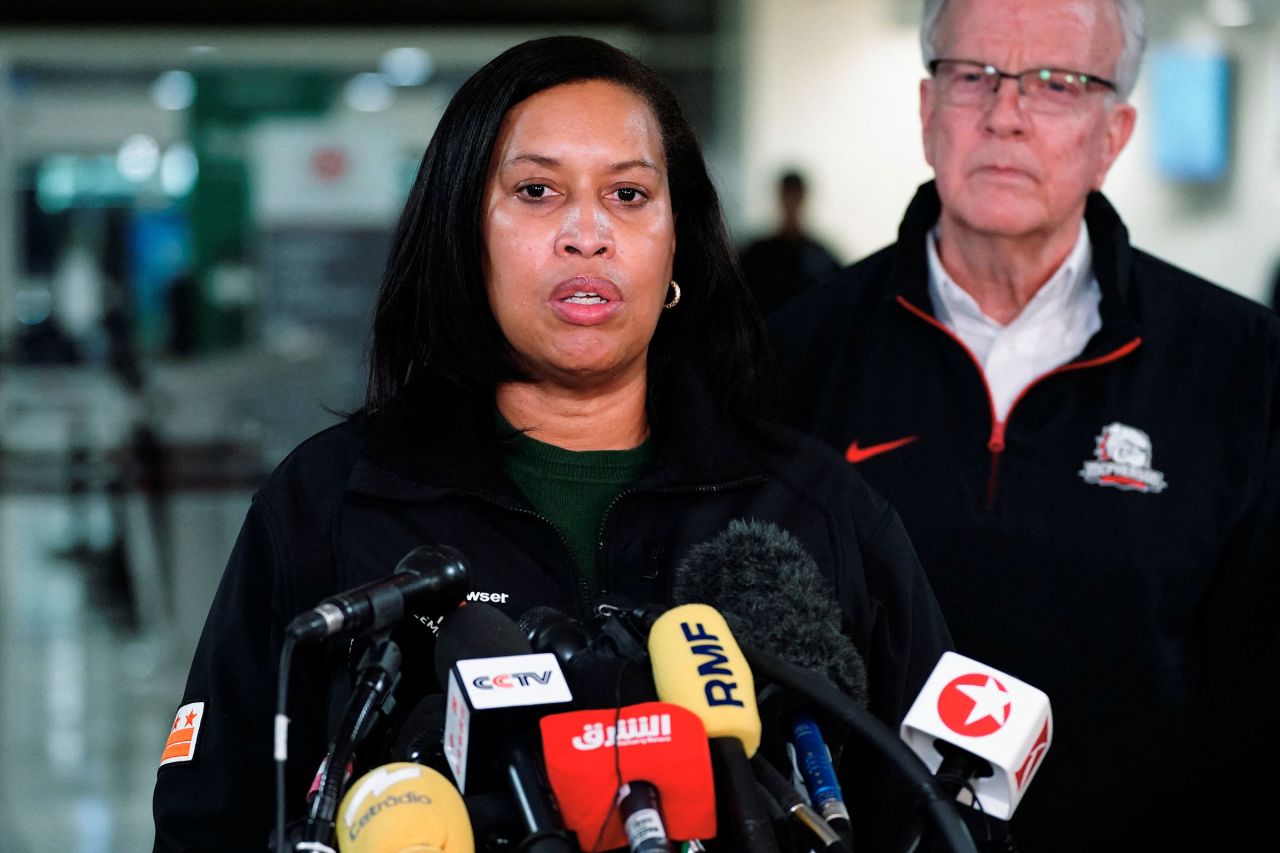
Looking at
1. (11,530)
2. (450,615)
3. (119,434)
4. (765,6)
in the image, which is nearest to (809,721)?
(450,615)

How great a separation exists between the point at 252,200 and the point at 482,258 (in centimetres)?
968

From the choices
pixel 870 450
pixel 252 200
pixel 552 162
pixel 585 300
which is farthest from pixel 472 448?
pixel 252 200

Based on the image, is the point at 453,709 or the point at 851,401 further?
the point at 851,401

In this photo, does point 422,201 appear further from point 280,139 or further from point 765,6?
point 765,6

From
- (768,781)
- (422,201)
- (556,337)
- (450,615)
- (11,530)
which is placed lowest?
(11,530)

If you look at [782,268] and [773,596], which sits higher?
[773,596]

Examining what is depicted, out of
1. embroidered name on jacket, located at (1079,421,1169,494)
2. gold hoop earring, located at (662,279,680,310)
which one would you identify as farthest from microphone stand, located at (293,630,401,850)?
embroidered name on jacket, located at (1079,421,1169,494)

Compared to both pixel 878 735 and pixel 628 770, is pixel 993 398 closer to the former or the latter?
pixel 878 735

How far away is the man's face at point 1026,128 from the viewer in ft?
7.49

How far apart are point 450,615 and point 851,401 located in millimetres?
1169

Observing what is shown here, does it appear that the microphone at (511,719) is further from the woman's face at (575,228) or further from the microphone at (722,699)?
the woman's face at (575,228)

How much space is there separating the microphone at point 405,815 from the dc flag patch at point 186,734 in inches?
19.3

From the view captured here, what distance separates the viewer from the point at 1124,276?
2340 millimetres

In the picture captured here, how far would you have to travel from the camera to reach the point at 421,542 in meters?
1.64
